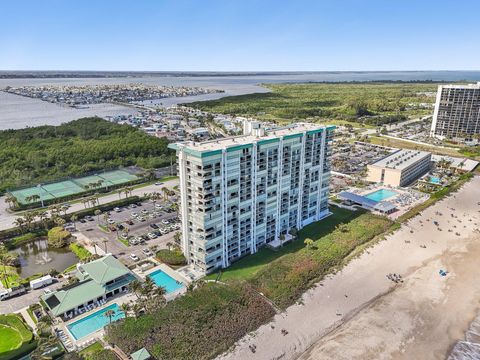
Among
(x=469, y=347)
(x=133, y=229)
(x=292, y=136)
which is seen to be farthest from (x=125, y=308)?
(x=469, y=347)

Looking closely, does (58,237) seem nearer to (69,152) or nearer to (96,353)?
(96,353)

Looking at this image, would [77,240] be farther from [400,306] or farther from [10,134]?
[10,134]

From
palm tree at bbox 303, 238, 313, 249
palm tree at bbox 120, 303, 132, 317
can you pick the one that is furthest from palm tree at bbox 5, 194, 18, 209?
palm tree at bbox 303, 238, 313, 249

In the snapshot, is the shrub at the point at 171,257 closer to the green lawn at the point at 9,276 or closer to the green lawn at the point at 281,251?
the green lawn at the point at 281,251

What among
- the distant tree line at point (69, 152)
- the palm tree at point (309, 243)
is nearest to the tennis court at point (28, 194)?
the distant tree line at point (69, 152)

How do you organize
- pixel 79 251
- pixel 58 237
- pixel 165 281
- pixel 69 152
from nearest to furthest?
pixel 165 281 < pixel 79 251 < pixel 58 237 < pixel 69 152
